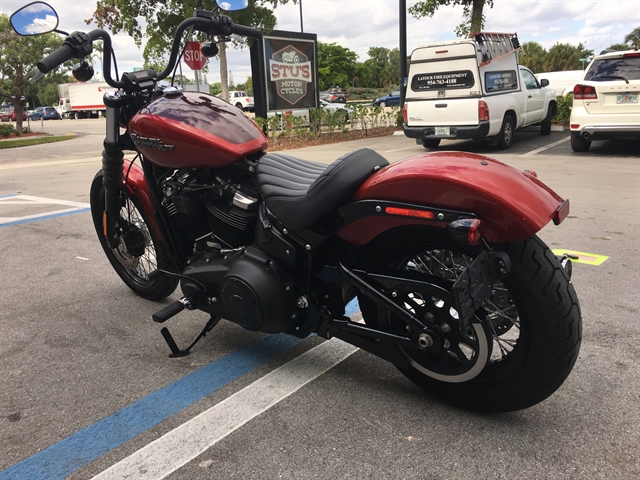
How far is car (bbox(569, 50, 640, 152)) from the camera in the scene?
900 cm

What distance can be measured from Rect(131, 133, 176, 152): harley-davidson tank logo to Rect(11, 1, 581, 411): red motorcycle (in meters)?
0.01

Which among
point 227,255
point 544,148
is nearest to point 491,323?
point 227,255

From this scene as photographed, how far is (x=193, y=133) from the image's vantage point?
2.72 meters

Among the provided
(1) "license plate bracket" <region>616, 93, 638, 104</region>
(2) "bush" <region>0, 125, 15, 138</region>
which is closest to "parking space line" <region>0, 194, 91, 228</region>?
(1) "license plate bracket" <region>616, 93, 638, 104</region>

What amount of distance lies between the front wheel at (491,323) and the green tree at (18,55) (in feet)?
84.9

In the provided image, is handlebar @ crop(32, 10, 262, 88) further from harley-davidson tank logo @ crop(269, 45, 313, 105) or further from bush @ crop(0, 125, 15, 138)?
bush @ crop(0, 125, 15, 138)

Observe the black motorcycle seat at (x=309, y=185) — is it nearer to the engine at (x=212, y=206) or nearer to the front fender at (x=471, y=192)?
the front fender at (x=471, y=192)

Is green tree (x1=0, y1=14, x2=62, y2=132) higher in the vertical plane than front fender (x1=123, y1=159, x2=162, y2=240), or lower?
higher

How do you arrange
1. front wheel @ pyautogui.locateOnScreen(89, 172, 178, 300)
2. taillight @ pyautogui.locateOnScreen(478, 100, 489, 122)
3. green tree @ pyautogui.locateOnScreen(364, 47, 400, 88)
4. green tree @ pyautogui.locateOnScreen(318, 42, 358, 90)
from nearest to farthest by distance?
front wheel @ pyautogui.locateOnScreen(89, 172, 178, 300) → taillight @ pyautogui.locateOnScreen(478, 100, 489, 122) → green tree @ pyautogui.locateOnScreen(318, 42, 358, 90) → green tree @ pyautogui.locateOnScreen(364, 47, 400, 88)

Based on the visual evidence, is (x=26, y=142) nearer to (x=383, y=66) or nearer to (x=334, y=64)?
(x=334, y=64)

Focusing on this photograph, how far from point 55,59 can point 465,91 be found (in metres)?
9.35

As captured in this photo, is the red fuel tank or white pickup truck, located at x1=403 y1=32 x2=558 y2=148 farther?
white pickup truck, located at x1=403 y1=32 x2=558 y2=148

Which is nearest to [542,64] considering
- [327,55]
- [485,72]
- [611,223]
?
[327,55]

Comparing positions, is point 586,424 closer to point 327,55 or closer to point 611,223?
point 611,223
